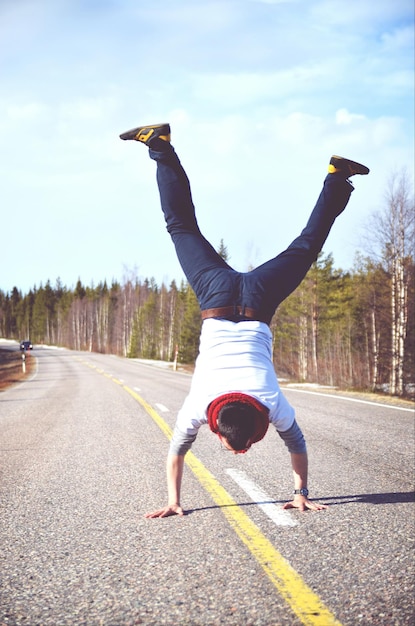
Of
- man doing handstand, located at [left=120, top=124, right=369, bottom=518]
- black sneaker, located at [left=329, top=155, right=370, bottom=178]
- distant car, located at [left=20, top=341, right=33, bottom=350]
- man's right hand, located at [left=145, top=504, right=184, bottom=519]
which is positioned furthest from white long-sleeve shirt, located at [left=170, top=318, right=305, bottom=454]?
distant car, located at [left=20, top=341, right=33, bottom=350]

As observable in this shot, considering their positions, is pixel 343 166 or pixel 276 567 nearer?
pixel 276 567

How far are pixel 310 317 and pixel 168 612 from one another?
154 feet

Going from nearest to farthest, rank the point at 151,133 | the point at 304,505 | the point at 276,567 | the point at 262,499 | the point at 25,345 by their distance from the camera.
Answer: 1. the point at 276,567
2. the point at 151,133
3. the point at 304,505
4. the point at 262,499
5. the point at 25,345

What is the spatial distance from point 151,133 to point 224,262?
1097 millimetres

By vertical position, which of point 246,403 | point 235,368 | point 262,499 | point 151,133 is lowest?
point 262,499

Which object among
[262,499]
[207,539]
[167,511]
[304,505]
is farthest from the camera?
[262,499]

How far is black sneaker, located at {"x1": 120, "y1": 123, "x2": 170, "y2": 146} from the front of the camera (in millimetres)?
3936

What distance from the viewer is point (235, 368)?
3.30 meters

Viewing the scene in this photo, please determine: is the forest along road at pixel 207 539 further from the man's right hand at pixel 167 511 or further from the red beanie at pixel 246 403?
the red beanie at pixel 246 403

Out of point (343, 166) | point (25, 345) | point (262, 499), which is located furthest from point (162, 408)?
point (25, 345)

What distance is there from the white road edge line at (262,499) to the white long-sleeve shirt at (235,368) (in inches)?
36.4

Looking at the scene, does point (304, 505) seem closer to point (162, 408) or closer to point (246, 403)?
point (246, 403)

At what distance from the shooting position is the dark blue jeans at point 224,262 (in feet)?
11.2

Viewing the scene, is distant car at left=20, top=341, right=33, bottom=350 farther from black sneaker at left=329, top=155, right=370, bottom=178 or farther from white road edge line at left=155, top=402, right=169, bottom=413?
black sneaker at left=329, top=155, right=370, bottom=178
